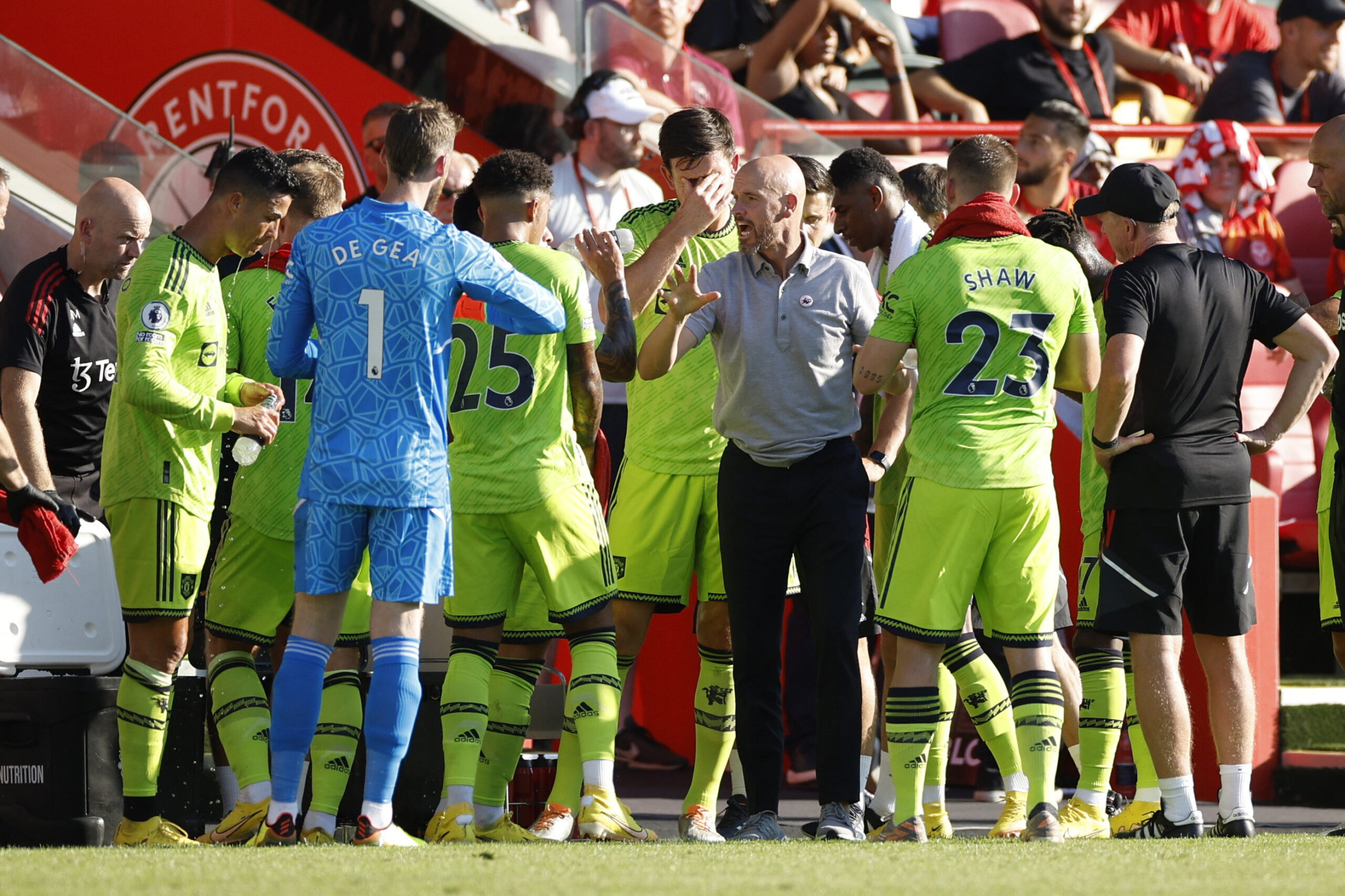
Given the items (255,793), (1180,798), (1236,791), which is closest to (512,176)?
(255,793)

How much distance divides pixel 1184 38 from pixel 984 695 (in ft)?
28.3

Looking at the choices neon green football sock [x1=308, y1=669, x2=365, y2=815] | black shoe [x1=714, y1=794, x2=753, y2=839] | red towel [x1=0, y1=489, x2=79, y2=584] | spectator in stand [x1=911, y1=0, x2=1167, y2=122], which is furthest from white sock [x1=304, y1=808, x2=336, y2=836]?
A: spectator in stand [x1=911, y1=0, x2=1167, y2=122]

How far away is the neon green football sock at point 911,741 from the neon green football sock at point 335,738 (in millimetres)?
1623

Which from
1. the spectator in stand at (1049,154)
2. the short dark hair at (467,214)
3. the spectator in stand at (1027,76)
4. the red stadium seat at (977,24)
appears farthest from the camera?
the red stadium seat at (977,24)

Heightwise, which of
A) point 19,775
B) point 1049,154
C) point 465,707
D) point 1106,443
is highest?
point 1049,154

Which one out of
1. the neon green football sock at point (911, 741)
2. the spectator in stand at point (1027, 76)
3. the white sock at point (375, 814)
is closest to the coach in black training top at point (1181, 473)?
the neon green football sock at point (911, 741)

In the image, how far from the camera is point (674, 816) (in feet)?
21.8

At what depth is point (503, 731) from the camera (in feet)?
18.0

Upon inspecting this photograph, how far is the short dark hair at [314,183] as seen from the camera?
583 centimetres

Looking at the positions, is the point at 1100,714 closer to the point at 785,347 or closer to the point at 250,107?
the point at 785,347

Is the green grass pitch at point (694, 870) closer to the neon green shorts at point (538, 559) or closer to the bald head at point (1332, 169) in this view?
the neon green shorts at point (538, 559)

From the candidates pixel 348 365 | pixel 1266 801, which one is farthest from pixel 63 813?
pixel 1266 801

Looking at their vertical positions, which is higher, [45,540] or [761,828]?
[45,540]

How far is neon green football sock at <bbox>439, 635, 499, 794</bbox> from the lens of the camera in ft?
17.1
